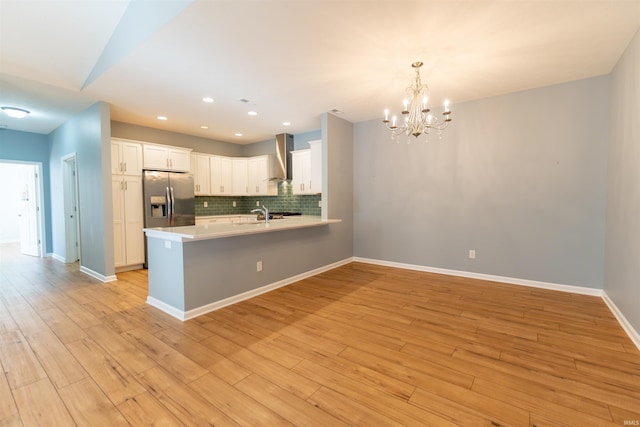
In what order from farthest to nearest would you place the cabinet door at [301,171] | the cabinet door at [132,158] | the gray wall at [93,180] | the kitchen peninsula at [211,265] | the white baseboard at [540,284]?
1. the cabinet door at [301,171]
2. the cabinet door at [132,158]
3. the gray wall at [93,180]
4. the kitchen peninsula at [211,265]
5. the white baseboard at [540,284]

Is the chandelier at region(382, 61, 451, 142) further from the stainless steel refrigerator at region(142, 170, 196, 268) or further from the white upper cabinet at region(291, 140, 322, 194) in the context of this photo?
the stainless steel refrigerator at region(142, 170, 196, 268)

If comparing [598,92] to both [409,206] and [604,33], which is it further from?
[409,206]

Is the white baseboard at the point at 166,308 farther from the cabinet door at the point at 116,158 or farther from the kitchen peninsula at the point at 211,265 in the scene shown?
the cabinet door at the point at 116,158

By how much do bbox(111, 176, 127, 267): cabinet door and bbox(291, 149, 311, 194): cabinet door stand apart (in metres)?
3.14

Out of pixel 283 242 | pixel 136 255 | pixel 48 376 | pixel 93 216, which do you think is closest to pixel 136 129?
pixel 93 216

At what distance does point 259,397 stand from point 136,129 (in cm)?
547

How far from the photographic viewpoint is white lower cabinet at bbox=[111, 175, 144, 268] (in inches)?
182

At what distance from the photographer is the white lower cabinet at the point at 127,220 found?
4.63 metres

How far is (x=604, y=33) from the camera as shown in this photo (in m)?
2.42

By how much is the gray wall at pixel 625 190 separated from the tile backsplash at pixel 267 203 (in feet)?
14.3

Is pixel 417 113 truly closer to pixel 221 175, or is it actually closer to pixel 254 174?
pixel 254 174

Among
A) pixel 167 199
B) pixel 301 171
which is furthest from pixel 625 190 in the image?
pixel 167 199

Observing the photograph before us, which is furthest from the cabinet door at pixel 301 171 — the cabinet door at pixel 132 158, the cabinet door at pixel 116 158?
the cabinet door at pixel 116 158

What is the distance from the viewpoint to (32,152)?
5.86 meters
